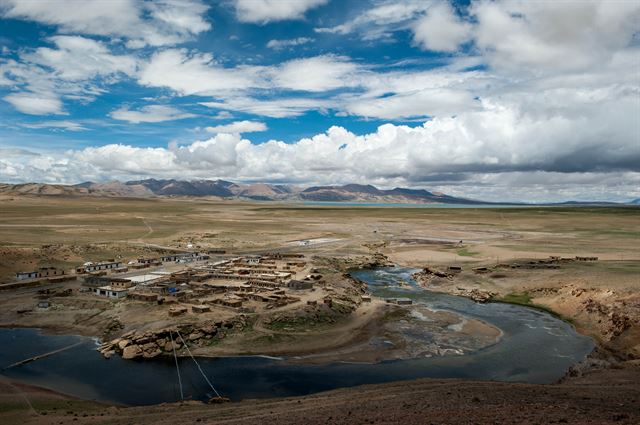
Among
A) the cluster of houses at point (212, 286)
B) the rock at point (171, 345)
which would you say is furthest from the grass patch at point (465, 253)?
the rock at point (171, 345)

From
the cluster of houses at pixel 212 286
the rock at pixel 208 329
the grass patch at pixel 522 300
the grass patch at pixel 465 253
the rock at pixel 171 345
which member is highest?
the cluster of houses at pixel 212 286

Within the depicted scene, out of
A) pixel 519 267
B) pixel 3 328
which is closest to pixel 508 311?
pixel 519 267

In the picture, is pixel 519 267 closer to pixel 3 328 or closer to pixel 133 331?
pixel 133 331

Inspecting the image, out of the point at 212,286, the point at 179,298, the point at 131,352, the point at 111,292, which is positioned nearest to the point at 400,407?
the point at 131,352

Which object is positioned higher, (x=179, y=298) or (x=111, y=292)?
(x=111, y=292)

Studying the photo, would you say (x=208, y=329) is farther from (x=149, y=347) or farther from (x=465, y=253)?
(x=465, y=253)

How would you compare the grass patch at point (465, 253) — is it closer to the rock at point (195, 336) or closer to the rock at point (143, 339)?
the rock at point (195, 336)
